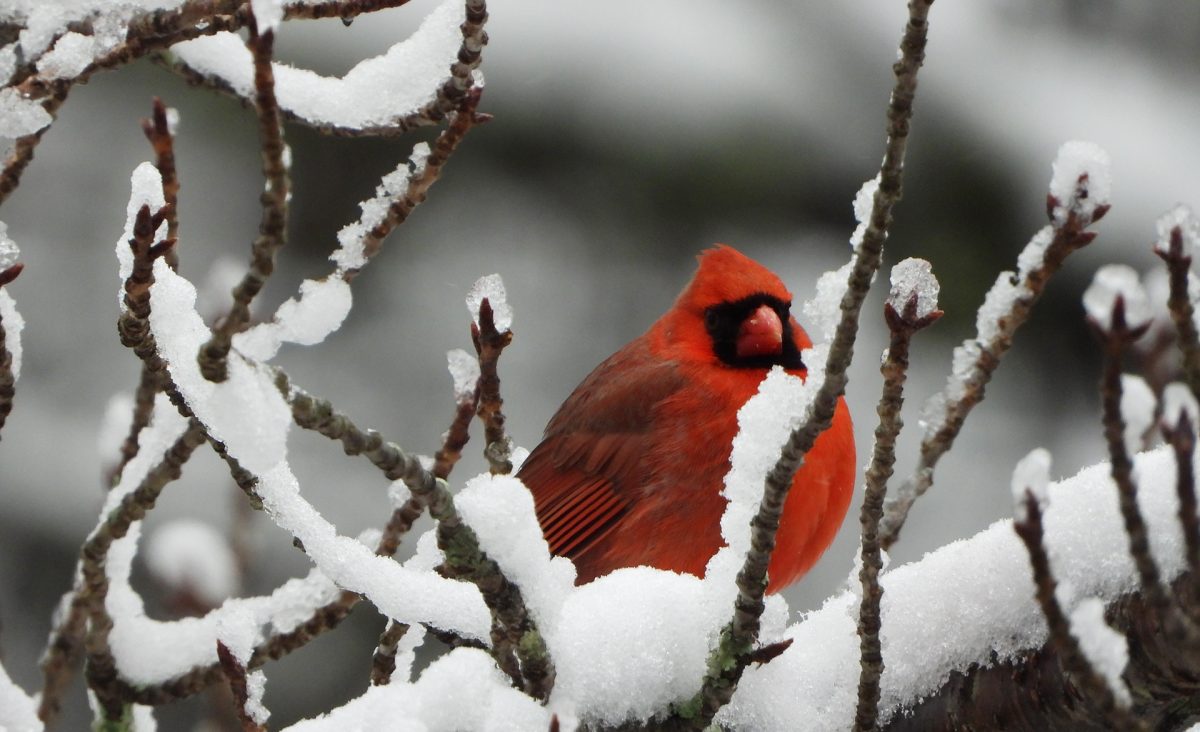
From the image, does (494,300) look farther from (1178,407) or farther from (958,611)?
(1178,407)

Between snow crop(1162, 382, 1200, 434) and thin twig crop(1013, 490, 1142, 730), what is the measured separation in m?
0.10

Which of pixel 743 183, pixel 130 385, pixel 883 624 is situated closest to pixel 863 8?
pixel 743 183

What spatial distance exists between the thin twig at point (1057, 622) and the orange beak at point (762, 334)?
1.86 meters

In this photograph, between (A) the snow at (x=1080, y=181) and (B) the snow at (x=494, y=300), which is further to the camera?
(B) the snow at (x=494, y=300)

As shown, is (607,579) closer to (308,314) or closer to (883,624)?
(883,624)

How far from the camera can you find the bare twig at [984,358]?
1489 mm

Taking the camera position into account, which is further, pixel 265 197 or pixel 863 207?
pixel 863 207

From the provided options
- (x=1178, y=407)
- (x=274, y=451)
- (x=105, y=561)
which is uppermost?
(x=105, y=561)

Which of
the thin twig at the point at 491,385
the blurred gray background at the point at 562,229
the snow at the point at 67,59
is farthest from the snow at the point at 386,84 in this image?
the blurred gray background at the point at 562,229

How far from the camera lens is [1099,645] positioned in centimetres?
99

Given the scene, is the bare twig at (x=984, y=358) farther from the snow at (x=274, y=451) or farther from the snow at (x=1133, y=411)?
the snow at (x=274, y=451)

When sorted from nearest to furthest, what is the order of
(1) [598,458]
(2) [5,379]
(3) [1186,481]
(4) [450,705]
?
1. (3) [1186,481]
2. (4) [450,705]
3. (2) [5,379]
4. (1) [598,458]

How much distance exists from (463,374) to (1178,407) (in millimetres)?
1212

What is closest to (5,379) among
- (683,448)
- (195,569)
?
(195,569)
